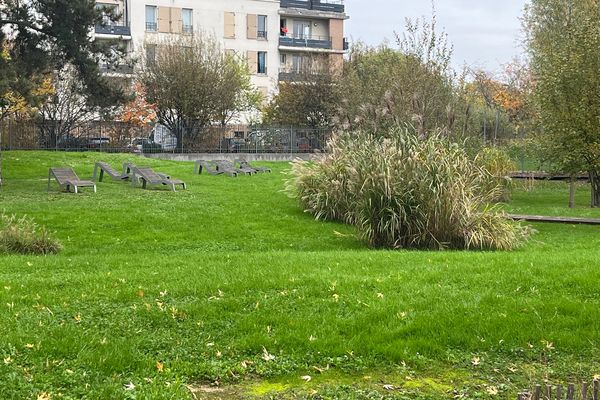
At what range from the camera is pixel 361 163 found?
43.3 ft

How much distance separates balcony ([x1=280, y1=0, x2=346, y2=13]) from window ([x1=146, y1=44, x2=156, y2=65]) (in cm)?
1860

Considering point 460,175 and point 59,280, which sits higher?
point 460,175

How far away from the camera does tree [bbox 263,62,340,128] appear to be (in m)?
40.5

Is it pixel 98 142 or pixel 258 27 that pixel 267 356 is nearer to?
pixel 98 142

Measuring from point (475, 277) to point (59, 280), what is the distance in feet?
16.2

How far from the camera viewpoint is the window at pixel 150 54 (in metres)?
37.5

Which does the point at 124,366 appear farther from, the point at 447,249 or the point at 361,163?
the point at 361,163

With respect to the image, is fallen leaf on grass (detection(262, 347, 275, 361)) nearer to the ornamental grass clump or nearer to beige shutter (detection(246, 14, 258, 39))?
the ornamental grass clump

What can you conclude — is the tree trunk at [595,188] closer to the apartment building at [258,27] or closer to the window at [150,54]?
the window at [150,54]

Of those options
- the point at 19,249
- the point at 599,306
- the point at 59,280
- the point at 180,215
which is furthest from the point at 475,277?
the point at 180,215

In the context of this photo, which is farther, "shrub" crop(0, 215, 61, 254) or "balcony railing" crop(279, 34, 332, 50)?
"balcony railing" crop(279, 34, 332, 50)

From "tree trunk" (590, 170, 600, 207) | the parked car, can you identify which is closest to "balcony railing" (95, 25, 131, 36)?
the parked car

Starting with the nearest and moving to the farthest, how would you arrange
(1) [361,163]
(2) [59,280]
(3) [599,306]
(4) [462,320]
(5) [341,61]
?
(4) [462,320], (3) [599,306], (2) [59,280], (1) [361,163], (5) [341,61]

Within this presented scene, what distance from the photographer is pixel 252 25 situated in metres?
54.6
